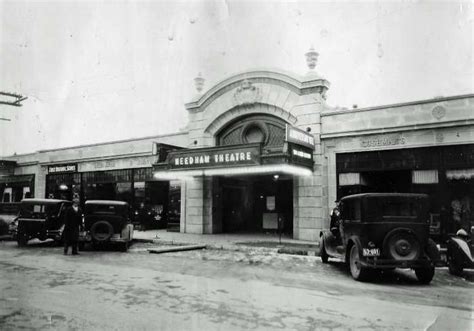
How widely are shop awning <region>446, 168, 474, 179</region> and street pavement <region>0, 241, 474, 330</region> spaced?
4.69m

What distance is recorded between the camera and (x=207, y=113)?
20.2 metres

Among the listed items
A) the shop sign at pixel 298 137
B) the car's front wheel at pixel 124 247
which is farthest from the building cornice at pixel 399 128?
the car's front wheel at pixel 124 247

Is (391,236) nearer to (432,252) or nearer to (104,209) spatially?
(432,252)

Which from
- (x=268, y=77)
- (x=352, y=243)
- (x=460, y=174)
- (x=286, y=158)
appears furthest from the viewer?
(x=268, y=77)

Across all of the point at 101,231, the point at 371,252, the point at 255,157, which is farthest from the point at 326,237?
the point at 101,231

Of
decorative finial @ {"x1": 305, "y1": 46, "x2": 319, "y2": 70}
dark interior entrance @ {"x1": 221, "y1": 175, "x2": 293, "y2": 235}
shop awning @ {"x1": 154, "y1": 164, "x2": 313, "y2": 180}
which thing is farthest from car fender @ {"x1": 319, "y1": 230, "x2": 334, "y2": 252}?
decorative finial @ {"x1": 305, "y1": 46, "x2": 319, "y2": 70}

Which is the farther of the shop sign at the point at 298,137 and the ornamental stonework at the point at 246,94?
the ornamental stonework at the point at 246,94

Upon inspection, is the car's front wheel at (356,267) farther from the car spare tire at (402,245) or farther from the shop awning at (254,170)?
the shop awning at (254,170)

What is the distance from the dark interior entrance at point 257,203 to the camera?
20.8 meters

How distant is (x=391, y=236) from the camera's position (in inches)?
331

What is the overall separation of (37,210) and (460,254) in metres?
14.6

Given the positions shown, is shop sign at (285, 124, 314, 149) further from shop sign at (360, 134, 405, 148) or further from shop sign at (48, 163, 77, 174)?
shop sign at (48, 163, 77, 174)

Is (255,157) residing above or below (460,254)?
above

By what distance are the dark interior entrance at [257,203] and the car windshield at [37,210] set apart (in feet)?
28.2
